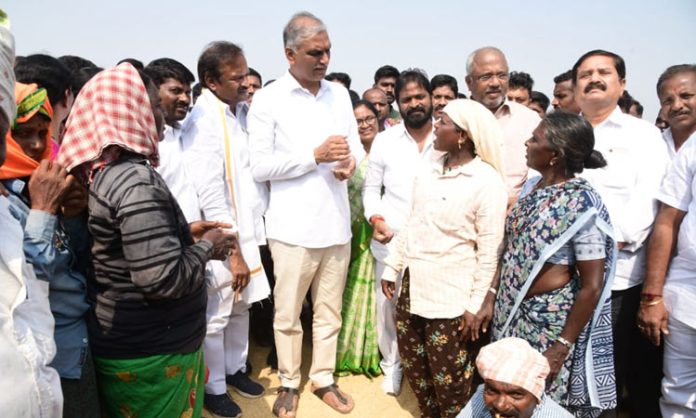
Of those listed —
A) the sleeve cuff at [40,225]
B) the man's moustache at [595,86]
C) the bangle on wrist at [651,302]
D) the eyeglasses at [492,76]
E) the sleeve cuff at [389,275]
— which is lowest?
the sleeve cuff at [389,275]

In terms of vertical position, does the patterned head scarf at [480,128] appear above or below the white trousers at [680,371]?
above

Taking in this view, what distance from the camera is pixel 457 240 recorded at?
9.47 ft

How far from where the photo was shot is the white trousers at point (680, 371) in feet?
9.02

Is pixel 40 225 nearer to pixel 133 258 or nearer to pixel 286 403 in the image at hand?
pixel 133 258

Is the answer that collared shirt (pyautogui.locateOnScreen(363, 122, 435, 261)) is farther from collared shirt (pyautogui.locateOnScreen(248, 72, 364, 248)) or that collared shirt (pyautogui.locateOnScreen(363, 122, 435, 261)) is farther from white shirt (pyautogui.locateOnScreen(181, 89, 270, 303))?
white shirt (pyautogui.locateOnScreen(181, 89, 270, 303))

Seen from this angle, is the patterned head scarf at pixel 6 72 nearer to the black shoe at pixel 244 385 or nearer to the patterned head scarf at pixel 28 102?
the patterned head scarf at pixel 28 102

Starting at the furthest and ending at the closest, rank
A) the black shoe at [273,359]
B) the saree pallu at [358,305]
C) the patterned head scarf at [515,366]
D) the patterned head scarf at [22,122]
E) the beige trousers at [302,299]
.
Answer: the black shoe at [273,359], the saree pallu at [358,305], the beige trousers at [302,299], the patterned head scarf at [515,366], the patterned head scarf at [22,122]

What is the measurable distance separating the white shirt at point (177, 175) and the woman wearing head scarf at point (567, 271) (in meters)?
1.94

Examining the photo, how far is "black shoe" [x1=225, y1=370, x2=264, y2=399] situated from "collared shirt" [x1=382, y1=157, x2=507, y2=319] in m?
1.45

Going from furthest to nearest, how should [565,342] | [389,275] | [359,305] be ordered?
[359,305], [389,275], [565,342]

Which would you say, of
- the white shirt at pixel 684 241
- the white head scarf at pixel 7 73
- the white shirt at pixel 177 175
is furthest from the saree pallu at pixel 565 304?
the white head scarf at pixel 7 73

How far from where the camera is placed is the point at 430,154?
3625 millimetres

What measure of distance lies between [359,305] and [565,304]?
1.83 meters

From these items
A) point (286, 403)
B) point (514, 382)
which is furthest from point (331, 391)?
point (514, 382)
